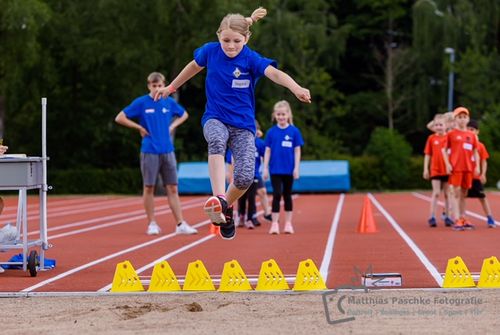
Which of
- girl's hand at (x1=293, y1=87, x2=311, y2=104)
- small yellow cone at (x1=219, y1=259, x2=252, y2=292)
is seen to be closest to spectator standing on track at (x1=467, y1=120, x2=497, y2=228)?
small yellow cone at (x1=219, y1=259, x2=252, y2=292)

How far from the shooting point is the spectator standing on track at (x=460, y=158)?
47.0ft

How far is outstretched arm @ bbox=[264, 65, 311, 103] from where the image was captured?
6.93 metres

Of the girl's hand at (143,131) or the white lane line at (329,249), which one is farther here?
the girl's hand at (143,131)

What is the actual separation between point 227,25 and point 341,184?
25.6 metres

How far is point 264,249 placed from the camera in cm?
1123

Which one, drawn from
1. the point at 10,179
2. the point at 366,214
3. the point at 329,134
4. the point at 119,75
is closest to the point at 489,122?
the point at 329,134

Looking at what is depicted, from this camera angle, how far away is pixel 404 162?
36438 millimetres

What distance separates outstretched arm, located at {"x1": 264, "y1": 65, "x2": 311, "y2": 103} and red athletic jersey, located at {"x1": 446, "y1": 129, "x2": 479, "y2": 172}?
7512 millimetres

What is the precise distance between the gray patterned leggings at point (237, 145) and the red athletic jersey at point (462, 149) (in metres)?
7.36

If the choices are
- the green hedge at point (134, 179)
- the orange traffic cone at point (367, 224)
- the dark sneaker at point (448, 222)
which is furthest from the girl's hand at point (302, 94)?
the green hedge at point (134, 179)

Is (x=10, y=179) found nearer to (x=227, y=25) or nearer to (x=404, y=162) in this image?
(x=227, y=25)

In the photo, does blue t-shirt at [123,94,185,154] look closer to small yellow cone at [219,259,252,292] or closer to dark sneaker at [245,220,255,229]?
dark sneaker at [245,220,255,229]

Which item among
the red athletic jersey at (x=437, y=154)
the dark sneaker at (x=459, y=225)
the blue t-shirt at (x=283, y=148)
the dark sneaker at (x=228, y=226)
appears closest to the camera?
the dark sneaker at (x=228, y=226)

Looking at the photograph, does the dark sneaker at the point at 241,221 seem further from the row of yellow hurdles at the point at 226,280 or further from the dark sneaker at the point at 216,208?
the dark sneaker at the point at 216,208
